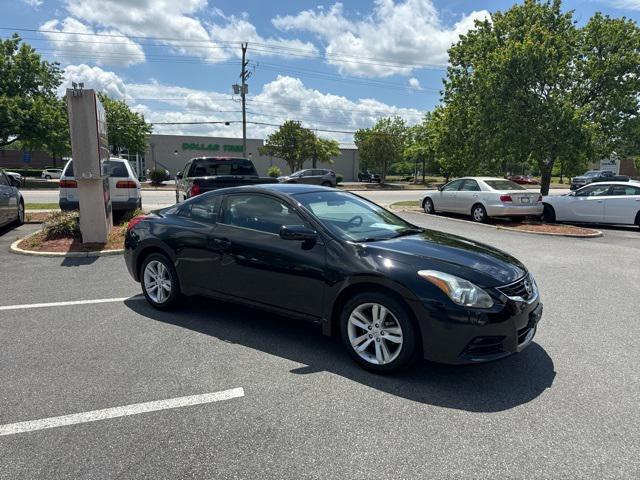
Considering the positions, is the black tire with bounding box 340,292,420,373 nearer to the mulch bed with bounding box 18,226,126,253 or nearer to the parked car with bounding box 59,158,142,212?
the mulch bed with bounding box 18,226,126,253

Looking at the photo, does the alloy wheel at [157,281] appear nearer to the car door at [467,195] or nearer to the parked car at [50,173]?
the car door at [467,195]

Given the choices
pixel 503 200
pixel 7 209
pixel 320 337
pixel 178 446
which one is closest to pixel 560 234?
pixel 503 200

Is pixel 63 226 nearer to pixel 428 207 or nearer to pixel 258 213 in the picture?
pixel 258 213

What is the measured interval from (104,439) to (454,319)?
8.00 ft

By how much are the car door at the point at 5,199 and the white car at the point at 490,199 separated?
12.5 meters

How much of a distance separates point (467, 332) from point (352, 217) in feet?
5.69

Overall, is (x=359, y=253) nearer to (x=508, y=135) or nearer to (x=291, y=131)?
(x=508, y=135)

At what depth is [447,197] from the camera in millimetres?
16062

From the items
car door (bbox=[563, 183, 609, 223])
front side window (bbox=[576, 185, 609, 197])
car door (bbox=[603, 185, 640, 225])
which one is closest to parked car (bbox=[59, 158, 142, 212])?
car door (bbox=[563, 183, 609, 223])

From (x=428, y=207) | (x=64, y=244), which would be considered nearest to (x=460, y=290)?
(x=64, y=244)

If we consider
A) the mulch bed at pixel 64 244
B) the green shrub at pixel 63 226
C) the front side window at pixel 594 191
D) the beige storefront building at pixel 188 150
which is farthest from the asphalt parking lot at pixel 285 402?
the beige storefront building at pixel 188 150

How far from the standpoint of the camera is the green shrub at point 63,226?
31.0ft

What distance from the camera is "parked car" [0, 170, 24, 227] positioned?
10534mm

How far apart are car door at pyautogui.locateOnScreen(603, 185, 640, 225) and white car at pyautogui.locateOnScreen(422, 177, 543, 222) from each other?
1945mm
